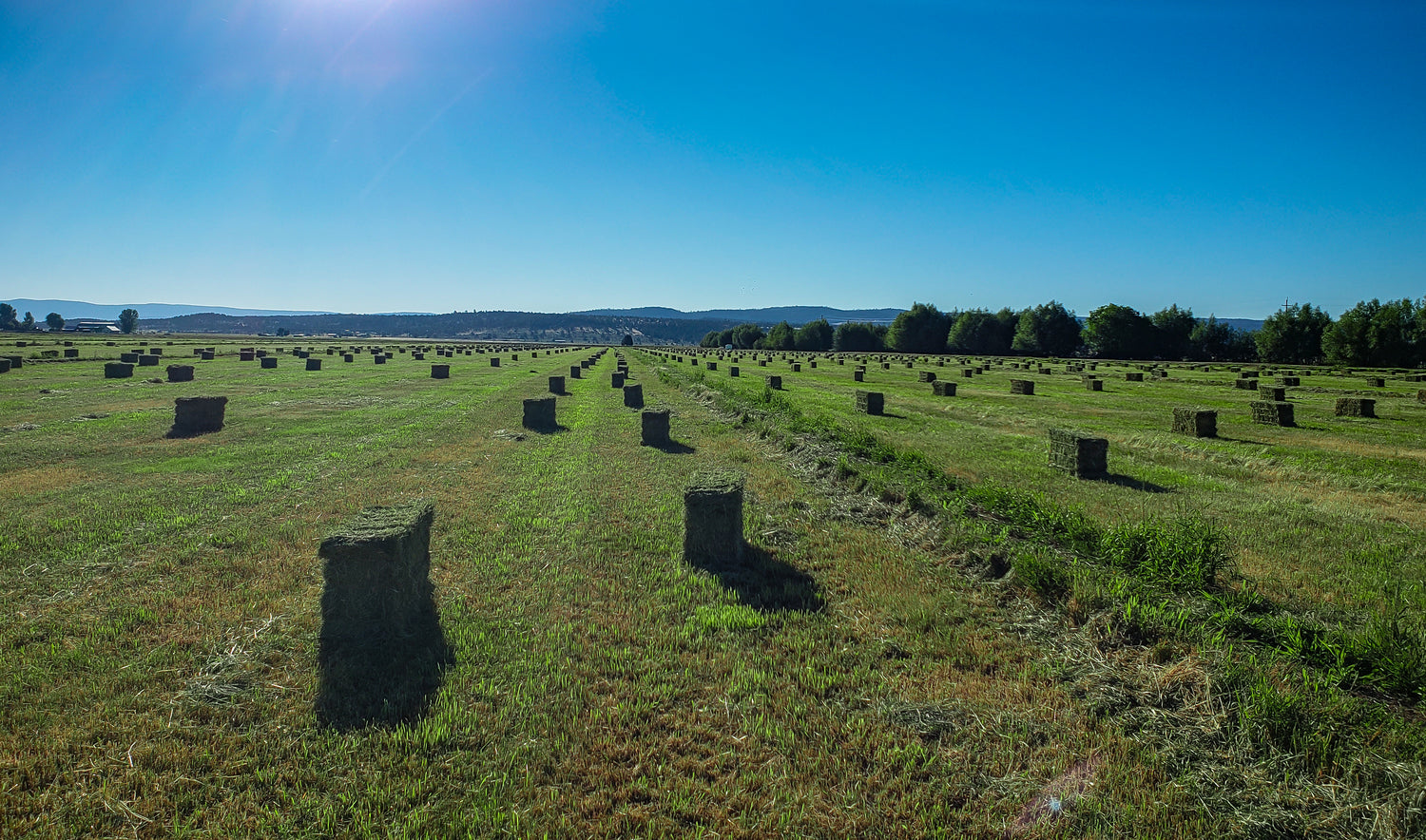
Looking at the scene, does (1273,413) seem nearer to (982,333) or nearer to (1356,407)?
(1356,407)

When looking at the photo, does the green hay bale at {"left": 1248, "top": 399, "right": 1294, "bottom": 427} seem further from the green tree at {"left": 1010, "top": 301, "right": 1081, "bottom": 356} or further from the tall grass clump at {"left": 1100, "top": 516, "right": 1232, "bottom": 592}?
the green tree at {"left": 1010, "top": 301, "right": 1081, "bottom": 356}

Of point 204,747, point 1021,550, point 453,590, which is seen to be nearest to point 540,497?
point 453,590

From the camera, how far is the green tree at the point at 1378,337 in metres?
81.6

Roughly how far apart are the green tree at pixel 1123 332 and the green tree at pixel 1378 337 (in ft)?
102

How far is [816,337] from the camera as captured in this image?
18200 centimetres

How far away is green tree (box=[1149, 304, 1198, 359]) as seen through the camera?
12006cm

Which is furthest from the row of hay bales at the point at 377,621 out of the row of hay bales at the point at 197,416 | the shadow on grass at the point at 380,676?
the row of hay bales at the point at 197,416

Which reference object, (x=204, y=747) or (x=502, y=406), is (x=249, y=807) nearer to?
(x=204, y=747)

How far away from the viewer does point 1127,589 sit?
298 inches

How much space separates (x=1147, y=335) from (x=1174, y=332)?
6.73 metres

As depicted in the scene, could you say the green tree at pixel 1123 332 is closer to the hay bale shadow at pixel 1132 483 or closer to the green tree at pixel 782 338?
the green tree at pixel 782 338

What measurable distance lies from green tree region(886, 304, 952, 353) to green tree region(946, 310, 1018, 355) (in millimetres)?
7032

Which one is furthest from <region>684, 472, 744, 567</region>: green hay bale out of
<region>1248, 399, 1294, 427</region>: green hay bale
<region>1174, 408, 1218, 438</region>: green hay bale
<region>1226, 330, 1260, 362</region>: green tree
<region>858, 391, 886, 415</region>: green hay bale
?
<region>1226, 330, 1260, 362</region>: green tree

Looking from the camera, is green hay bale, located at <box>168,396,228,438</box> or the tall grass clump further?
green hay bale, located at <box>168,396,228,438</box>
